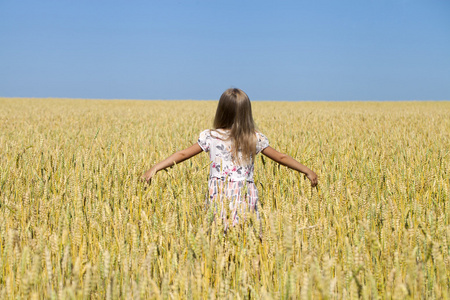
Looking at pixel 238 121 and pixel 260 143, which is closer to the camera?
pixel 238 121

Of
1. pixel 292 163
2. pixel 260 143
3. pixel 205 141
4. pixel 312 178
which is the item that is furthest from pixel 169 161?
pixel 312 178

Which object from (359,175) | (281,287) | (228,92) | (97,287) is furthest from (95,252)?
(359,175)

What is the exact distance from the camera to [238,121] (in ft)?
7.40

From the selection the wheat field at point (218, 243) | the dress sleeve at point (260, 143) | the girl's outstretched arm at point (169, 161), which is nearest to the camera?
the wheat field at point (218, 243)

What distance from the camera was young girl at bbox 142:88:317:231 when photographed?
7.41 ft

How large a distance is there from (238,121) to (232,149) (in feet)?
0.58

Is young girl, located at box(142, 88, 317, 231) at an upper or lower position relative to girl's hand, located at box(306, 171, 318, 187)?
upper

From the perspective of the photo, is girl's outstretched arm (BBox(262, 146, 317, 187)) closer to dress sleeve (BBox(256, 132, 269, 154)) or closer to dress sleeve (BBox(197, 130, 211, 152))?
dress sleeve (BBox(256, 132, 269, 154))

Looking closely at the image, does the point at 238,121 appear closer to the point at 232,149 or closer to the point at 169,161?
the point at 232,149

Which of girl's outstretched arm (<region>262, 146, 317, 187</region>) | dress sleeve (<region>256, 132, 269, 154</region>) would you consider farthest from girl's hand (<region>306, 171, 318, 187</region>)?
dress sleeve (<region>256, 132, 269, 154</region>)

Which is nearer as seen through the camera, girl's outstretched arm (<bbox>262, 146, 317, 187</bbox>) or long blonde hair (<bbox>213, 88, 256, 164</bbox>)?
long blonde hair (<bbox>213, 88, 256, 164</bbox>)

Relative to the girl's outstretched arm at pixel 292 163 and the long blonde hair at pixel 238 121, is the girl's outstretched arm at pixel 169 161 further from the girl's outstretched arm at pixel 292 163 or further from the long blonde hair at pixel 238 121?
the girl's outstretched arm at pixel 292 163

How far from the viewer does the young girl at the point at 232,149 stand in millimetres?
2258

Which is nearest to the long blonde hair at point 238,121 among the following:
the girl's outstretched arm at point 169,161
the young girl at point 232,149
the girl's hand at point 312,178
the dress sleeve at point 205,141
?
the young girl at point 232,149
